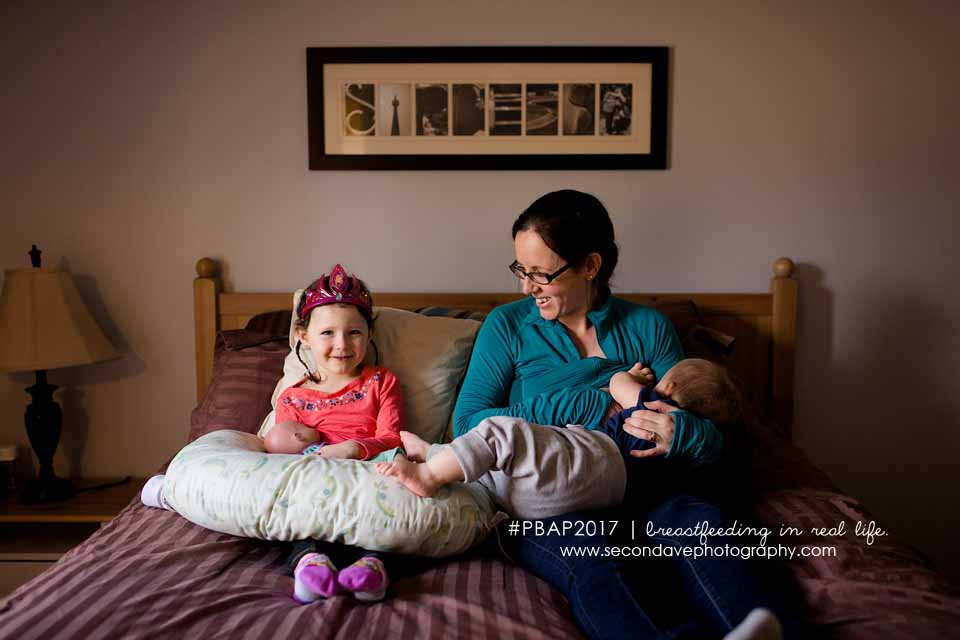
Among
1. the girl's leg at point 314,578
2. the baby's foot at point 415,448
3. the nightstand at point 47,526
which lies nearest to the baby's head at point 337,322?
the baby's foot at point 415,448

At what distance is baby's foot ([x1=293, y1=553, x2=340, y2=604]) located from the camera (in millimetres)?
1164

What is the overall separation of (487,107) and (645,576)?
1.63m

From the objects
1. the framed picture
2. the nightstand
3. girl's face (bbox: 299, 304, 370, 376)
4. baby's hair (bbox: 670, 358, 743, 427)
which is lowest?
the nightstand

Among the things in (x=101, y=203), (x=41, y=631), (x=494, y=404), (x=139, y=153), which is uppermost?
(x=139, y=153)

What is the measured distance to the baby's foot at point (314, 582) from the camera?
1.16m

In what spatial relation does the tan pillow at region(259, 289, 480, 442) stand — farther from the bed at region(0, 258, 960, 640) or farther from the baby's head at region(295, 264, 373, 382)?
the bed at region(0, 258, 960, 640)

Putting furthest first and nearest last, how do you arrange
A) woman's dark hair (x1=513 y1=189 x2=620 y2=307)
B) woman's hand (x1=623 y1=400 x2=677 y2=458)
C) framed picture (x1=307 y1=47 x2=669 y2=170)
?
framed picture (x1=307 y1=47 x2=669 y2=170)
woman's dark hair (x1=513 y1=189 x2=620 y2=307)
woman's hand (x1=623 y1=400 x2=677 y2=458)

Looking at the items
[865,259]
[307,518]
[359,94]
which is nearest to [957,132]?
[865,259]

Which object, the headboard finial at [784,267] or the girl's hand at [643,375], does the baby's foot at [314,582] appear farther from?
the headboard finial at [784,267]

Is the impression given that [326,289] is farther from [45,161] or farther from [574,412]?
[45,161]

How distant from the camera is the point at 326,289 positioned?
1725mm

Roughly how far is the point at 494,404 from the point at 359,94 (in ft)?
4.02

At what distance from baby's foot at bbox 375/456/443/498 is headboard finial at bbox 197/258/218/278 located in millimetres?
1342

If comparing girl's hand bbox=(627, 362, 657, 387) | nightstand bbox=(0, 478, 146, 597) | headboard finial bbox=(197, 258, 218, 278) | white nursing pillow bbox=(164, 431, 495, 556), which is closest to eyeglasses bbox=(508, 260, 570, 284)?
girl's hand bbox=(627, 362, 657, 387)
